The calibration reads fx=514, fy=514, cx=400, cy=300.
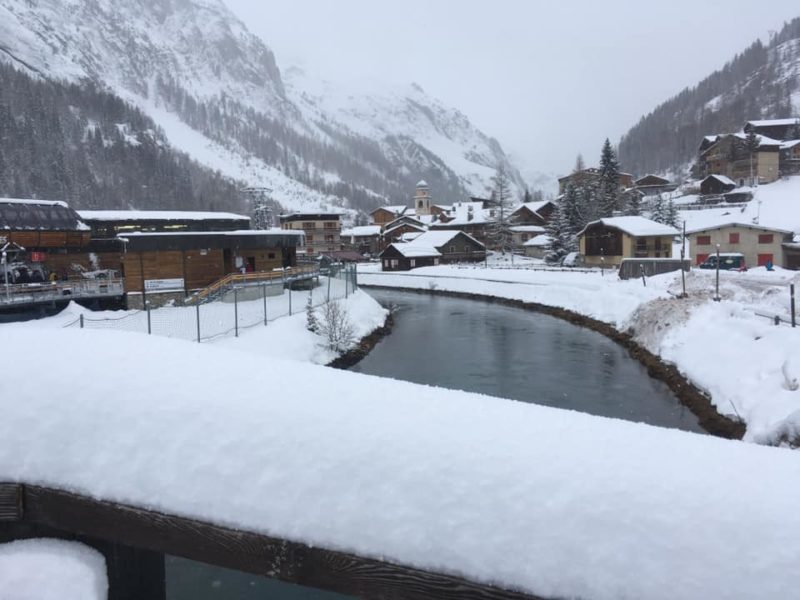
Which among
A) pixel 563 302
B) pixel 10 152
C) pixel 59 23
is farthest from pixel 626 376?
pixel 59 23

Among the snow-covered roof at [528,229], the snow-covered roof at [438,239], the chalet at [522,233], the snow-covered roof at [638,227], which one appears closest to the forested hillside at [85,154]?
the snow-covered roof at [438,239]

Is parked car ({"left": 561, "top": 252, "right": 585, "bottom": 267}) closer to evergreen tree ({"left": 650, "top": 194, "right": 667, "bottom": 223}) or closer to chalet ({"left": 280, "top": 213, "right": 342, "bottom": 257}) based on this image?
evergreen tree ({"left": 650, "top": 194, "right": 667, "bottom": 223})

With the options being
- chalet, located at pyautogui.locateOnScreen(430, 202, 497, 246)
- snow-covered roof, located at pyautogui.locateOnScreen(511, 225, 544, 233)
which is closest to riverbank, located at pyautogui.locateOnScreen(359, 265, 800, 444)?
snow-covered roof, located at pyautogui.locateOnScreen(511, 225, 544, 233)

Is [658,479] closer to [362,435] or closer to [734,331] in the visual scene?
[362,435]

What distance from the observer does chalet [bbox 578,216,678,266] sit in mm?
50156

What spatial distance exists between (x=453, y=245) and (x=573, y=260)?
19.6 metres

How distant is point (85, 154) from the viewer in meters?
124

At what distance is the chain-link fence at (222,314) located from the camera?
2192 cm

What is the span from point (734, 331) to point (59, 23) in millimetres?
255076

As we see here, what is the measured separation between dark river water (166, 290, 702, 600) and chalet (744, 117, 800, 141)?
88.4 meters

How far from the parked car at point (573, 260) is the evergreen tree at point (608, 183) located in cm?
935

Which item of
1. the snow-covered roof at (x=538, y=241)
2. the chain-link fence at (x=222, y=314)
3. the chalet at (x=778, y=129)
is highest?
the chalet at (x=778, y=129)

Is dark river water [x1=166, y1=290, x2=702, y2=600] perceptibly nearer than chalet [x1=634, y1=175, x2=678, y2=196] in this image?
→ Yes

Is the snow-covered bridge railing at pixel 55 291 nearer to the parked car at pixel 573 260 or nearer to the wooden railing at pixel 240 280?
the wooden railing at pixel 240 280
